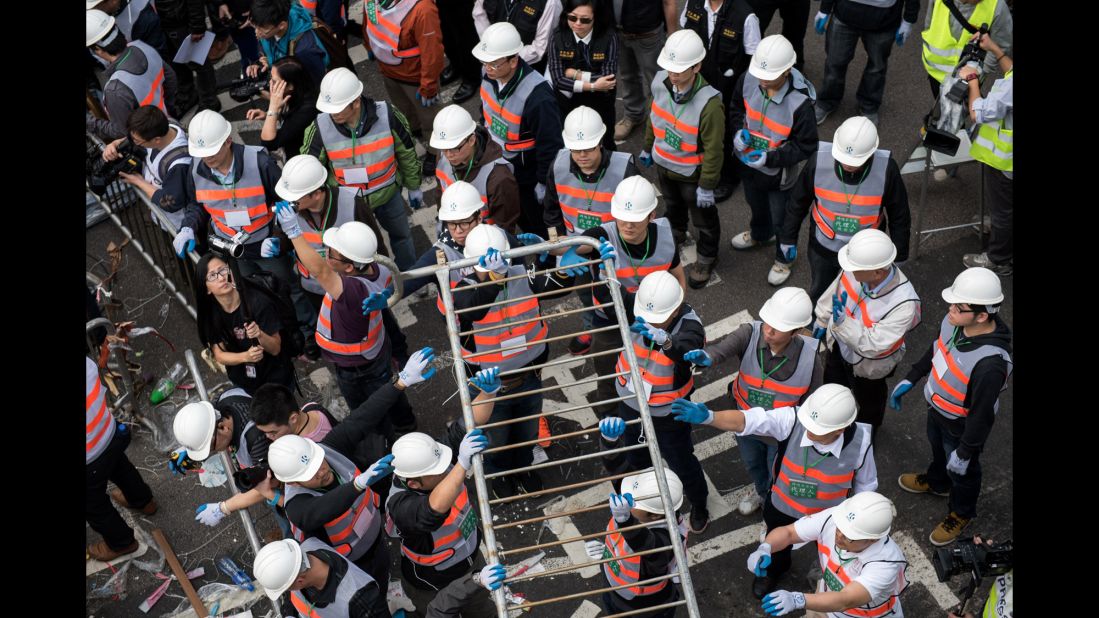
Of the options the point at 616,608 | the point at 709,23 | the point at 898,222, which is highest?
the point at 709,23

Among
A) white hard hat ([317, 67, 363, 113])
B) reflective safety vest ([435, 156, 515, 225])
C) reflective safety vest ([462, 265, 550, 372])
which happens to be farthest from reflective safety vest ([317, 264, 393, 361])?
white hard hat ([317, 67, 363, 113])

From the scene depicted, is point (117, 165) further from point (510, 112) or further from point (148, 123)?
point (510, 112)

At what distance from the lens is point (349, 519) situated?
6.84m

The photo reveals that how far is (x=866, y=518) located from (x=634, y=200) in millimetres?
2795

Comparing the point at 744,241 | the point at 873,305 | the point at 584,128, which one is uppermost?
the point at 584,128

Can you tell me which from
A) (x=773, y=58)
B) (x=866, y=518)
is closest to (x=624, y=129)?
(x=773, y=58)

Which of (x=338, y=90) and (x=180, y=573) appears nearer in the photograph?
(x=180, y=573)

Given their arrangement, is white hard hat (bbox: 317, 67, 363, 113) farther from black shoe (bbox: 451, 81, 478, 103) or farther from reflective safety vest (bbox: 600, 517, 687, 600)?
reflective safety vest (bbox: 600, 517, 687, 600)


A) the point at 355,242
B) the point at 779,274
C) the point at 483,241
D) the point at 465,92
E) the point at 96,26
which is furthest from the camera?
the point at 465,92

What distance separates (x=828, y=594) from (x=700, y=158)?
13.1 ft

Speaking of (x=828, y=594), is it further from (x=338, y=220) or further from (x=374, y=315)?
(x=338, y=220)

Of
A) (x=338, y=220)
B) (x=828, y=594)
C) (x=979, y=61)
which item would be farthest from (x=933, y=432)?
(x=338, y=220)

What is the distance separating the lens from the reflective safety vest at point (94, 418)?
7621 mm

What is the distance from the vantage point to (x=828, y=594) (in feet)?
20.4
